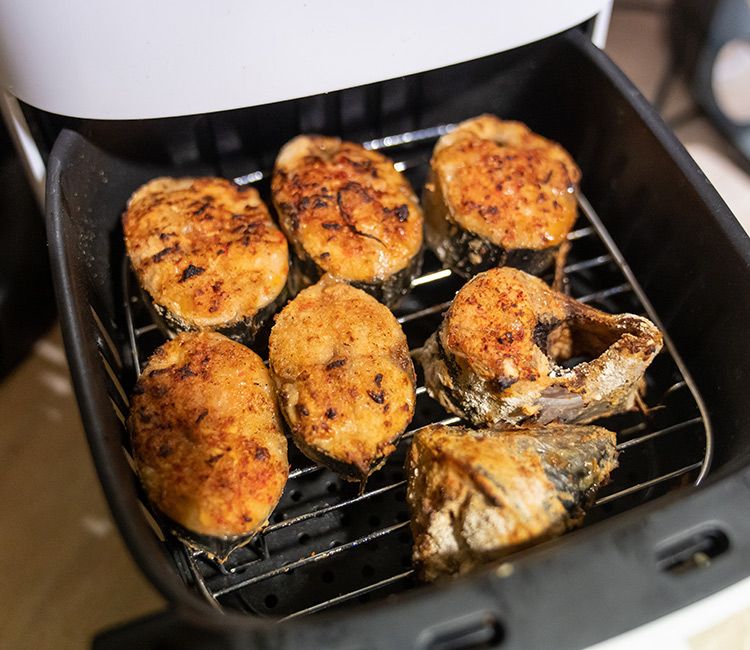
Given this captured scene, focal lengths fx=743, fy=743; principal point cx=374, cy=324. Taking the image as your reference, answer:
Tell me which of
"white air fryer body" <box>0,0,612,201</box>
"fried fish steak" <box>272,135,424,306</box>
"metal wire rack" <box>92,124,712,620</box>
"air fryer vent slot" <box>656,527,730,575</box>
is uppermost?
"white air fryer body" <box>0,0,612,201</box>

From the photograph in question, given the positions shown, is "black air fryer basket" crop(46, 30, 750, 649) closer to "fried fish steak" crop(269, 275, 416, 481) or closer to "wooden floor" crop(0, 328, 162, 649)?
"fried fish steak" crop(269, 275, 416, 481)

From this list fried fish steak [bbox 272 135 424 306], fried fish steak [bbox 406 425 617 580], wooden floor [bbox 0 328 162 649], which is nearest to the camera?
fried fish steak [bbox 406 425 617 580]

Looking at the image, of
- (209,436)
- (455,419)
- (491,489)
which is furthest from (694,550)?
(209,436)

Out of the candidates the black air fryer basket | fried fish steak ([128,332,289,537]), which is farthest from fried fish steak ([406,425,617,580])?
fried fish steak ([128,332,289,537])

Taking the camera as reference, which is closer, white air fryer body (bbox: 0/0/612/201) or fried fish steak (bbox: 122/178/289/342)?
white air fryer body (bbox: 0/0/612/201)

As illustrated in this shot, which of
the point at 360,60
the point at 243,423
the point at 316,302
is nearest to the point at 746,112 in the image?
the point at 360,60

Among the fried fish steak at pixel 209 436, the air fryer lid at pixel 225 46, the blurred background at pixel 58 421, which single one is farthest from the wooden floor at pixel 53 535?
the air fryer lid at pixel 225 46

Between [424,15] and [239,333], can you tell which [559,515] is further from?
[424,15]

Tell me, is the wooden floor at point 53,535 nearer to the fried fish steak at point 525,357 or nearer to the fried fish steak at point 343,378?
the fried fish steak at point 343,378
